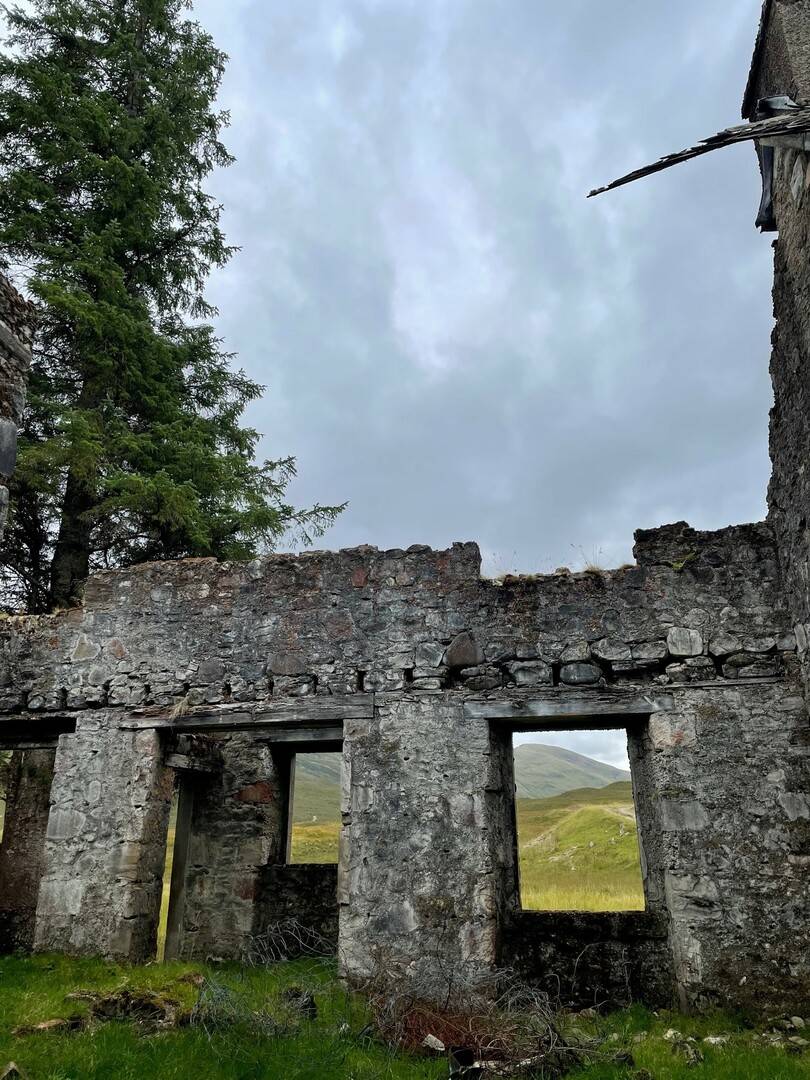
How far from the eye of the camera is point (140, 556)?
1403cm

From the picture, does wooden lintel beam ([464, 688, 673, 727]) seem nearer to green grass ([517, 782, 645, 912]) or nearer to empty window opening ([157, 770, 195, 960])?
empty window opening ([157, 770, 195, 960])

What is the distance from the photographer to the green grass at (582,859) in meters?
11.8

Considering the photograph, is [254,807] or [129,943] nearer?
[129,943]

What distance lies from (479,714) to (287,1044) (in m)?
3.12

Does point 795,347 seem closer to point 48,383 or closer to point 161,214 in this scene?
point 48,383

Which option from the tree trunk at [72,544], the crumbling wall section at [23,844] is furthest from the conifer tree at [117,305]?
the crumbling wall section at [23,844]

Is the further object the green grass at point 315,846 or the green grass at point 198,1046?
the green grass at point 315,846

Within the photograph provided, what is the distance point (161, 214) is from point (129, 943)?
13.9m

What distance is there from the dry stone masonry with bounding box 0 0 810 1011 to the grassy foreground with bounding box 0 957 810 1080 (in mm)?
541

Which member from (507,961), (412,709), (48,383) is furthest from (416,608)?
(48,383)

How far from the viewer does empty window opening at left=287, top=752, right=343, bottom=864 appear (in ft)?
56.9

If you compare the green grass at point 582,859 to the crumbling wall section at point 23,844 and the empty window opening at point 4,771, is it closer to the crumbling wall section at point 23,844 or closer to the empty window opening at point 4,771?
the crumbling wall section at point 23,844

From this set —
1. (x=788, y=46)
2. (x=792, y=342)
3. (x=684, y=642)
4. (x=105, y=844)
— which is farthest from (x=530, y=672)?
(x=788, y=46)

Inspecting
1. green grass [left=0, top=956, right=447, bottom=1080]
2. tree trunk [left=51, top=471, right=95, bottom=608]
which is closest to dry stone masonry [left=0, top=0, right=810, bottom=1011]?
green grass [left=0, top=956, right=447, bottom=1080]
